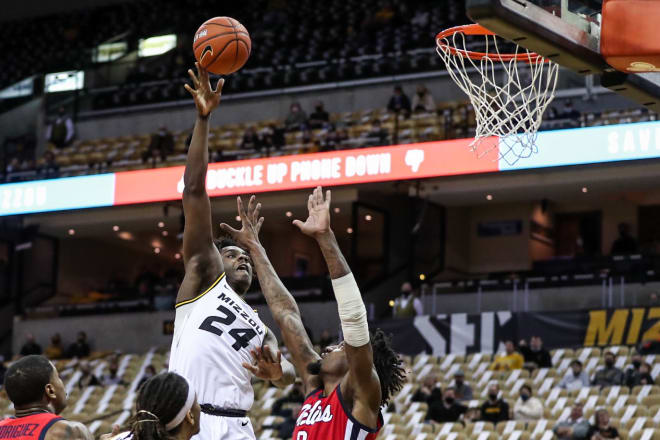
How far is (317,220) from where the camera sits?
16.6 feet

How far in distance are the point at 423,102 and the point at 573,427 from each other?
930cm

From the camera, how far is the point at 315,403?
5254 mm

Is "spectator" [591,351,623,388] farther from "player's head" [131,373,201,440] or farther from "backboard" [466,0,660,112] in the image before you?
"player's head" [131,373,201,440]

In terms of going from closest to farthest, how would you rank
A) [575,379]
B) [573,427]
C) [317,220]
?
[317,220] → [573,427] → [575,379]

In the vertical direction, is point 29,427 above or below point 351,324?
below

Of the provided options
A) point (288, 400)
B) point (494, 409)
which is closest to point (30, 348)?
point (288, 400)

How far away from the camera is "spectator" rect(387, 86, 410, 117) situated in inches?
A: 855

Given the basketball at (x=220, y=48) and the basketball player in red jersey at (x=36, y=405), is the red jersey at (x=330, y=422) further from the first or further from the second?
the basketball at (x=220, y=48)

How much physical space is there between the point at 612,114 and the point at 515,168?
5.70 ft

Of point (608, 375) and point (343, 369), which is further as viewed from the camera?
point (608, 375)

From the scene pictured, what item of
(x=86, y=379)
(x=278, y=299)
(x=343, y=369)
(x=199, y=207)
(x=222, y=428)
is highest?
(x=199, y=207)

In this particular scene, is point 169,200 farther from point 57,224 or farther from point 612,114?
point 612,114

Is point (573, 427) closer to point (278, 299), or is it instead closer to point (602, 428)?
point (602, 428)

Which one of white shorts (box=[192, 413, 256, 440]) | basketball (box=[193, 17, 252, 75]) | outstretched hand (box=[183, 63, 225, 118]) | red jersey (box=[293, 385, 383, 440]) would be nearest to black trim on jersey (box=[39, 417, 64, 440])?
white shorts (box=[192, 413, 256, 440])
